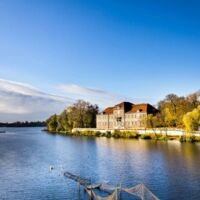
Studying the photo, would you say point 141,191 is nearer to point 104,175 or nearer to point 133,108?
point 104,175

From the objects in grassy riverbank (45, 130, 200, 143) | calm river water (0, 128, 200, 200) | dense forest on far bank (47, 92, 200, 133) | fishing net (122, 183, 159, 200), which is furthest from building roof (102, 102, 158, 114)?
fishing net (122, 183, 159, 200)

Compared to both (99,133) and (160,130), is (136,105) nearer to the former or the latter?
(99,133)

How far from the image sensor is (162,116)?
339 feet

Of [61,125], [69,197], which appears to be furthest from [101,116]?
[69,197]

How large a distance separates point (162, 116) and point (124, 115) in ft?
92.3

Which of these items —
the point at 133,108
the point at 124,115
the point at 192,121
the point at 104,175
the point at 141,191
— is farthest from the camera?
the point at 124,115

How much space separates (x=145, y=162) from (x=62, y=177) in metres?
15.2

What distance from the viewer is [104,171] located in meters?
40.8

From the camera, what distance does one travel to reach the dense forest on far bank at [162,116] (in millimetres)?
83688

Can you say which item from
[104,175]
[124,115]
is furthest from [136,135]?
[104,175]

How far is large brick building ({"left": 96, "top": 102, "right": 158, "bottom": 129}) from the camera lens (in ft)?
400

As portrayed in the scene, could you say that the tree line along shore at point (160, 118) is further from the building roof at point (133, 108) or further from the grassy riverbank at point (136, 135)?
the building roof at point (133, 108)

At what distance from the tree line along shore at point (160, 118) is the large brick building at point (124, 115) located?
231 inches

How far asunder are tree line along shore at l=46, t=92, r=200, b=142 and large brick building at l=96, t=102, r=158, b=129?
588cm
